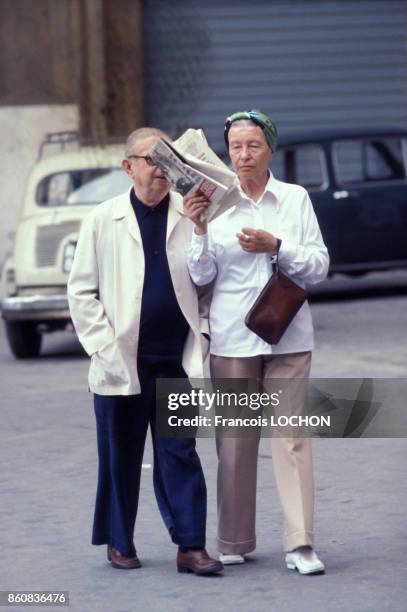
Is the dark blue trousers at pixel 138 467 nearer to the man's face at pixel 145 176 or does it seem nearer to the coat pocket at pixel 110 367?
the coat pocket at pixel 110 367

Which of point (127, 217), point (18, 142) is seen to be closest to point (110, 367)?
point (127, 217)

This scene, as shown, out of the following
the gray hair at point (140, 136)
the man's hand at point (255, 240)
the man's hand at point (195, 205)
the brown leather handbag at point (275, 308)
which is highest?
the gray hair at point (140, 136)

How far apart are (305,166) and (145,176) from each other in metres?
11.6

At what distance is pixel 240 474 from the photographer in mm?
6008

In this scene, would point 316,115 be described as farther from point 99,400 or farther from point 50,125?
point 99,400

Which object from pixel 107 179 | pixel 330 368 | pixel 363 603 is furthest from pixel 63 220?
pixel 363 603

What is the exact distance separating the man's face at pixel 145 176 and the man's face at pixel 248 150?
0.92 feet

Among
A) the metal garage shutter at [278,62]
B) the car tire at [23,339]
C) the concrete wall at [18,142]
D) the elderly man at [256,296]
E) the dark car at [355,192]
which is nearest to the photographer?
the elderly man at [256,296]

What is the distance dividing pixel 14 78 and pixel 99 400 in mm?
15898

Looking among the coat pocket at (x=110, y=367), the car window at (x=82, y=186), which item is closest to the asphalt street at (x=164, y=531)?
the coat pocket at (x=110, y=367)

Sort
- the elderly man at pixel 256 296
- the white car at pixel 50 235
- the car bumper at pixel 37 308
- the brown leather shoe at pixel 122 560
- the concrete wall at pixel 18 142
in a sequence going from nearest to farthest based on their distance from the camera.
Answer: the elderly man at pixel 256 296 < the brown leather shoe at pixel 122 560 < the car bumper at pixel 37 308 < the white car at pixel 50 235 < the concrete wall at pixel 18 142

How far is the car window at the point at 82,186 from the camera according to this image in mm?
13578

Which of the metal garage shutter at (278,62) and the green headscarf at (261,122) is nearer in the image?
the green headscarf at (261,122)

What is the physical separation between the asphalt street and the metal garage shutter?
10722 mm
